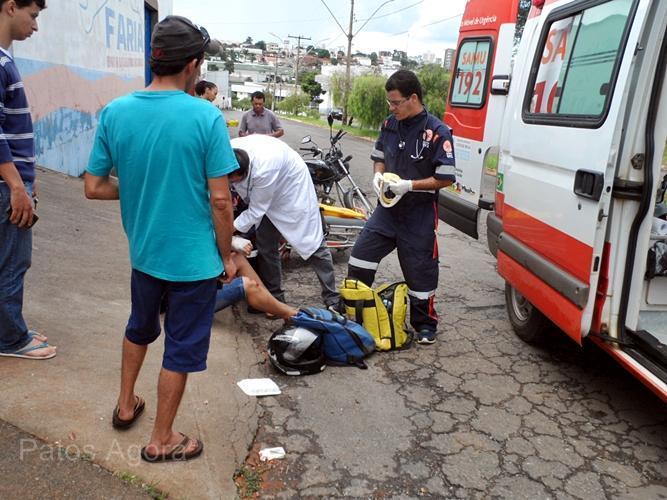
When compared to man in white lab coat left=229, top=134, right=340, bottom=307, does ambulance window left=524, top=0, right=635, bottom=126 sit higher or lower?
higher

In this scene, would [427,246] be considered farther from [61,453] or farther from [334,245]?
[61,453]

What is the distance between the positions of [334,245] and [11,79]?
157 inches

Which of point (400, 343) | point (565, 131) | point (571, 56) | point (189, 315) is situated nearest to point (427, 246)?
point (400, 343)

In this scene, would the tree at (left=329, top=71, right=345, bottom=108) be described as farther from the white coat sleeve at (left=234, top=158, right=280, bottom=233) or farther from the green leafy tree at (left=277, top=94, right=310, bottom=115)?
the white coat sleeve at (left=234, top=158, right=280, bottom=233)

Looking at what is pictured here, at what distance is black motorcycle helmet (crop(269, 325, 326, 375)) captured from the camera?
12.2 ft

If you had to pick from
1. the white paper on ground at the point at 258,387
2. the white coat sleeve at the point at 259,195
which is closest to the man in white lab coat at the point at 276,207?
the white coat sleeve at the point at 259,195

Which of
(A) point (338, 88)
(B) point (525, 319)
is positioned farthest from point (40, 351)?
(A) point (338, 88)

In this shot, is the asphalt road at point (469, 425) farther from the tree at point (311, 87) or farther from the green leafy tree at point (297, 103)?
the tree at point (311, 87)

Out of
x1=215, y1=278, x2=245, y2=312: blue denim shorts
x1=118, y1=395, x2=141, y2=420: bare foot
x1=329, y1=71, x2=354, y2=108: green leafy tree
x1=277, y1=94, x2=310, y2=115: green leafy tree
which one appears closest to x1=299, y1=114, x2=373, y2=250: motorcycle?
x1=215, y1=278, x2=245, y2=312: blue denim shorts

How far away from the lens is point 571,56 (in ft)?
12.0

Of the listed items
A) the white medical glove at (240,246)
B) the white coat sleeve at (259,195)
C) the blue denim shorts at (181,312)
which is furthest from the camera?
the white coat sleeve at (259,195)

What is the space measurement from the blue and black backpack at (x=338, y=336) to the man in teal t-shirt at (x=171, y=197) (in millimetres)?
1326

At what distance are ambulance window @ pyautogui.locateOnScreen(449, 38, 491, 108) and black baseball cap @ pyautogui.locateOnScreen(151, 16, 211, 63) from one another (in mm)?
5063

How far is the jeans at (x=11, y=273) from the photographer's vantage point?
9.43 feet
